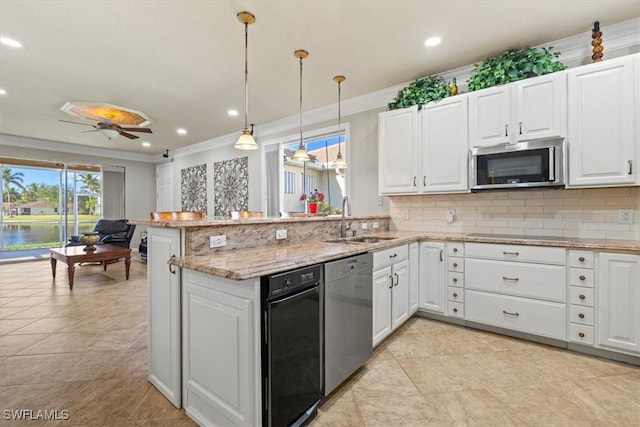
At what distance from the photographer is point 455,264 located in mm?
2910

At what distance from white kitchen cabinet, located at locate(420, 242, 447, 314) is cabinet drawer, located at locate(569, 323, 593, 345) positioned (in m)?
0.98

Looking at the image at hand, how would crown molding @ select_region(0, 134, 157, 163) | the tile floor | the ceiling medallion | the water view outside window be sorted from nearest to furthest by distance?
the tile floor < the ceiling medallion < crown molding @ select_region(0, 134, 157, 163) < the water view outside window

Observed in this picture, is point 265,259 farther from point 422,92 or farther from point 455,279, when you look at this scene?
point 422,92

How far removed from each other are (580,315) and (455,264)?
979 millimetres

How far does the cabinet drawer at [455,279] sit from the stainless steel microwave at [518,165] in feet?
2.89

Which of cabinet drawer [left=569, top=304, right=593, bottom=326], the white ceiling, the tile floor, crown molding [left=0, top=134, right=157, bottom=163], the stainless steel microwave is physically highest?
the white ceiling

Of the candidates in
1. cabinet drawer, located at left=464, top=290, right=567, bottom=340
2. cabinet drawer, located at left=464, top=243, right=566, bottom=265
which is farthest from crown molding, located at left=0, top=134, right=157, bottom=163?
cabinet drawer, located at left=464, top=290, right=567, bottom=340

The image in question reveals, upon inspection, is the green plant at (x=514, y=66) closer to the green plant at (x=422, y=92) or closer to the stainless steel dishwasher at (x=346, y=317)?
the green plant at (x=422, y=92)

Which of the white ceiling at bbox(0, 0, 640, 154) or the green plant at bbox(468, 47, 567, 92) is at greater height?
the white ceiling at bbox(0, 0, 640, 154)

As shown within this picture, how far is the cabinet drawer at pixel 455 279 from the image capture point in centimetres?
288

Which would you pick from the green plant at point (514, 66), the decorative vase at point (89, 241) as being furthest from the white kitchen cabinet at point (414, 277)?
the decorative vase at point (89, 241)

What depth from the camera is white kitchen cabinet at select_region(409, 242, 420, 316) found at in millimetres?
2928

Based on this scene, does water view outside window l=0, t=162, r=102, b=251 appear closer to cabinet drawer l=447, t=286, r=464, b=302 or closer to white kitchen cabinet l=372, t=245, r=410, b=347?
white kitchen cabinet l=372, t=245, r=410, b=347

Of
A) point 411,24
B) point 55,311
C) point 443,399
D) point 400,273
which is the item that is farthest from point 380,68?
point 55,311
